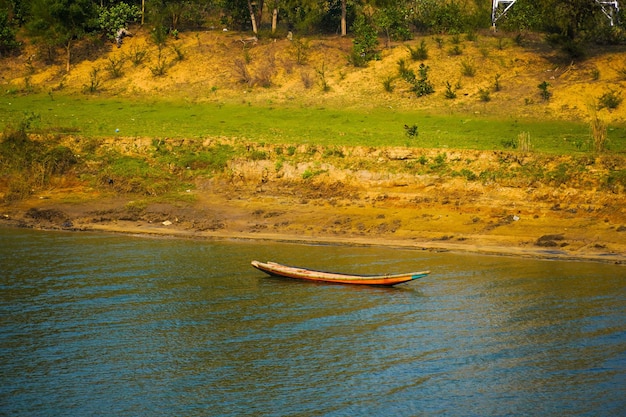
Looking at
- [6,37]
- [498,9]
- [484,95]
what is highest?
[498,9]

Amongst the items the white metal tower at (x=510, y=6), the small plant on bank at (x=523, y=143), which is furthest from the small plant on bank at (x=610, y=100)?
the small plant on bank at (x=523, y=143)

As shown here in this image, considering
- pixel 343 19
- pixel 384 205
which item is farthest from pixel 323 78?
pixel 384 205

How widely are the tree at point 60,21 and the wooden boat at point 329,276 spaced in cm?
2715

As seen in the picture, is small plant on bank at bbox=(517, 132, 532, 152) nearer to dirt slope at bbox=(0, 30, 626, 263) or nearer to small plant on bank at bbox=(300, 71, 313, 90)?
dirt slope at bbox=(0, 30, 626, 263)

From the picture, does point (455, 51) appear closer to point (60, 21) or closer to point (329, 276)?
point (60, 21)

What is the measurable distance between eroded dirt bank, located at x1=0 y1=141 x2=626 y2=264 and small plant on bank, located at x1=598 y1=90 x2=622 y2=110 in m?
7.03

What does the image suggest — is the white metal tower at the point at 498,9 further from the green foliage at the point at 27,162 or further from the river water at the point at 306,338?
the river water at the point at 306,338

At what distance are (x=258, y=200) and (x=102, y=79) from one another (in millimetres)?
18142

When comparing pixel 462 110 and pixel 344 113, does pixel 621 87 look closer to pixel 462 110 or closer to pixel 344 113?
pixel 462 110

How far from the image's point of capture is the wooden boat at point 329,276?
64.3ft

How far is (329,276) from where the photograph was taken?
20172mm

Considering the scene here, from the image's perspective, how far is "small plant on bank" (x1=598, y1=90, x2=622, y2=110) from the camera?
33.2 meters

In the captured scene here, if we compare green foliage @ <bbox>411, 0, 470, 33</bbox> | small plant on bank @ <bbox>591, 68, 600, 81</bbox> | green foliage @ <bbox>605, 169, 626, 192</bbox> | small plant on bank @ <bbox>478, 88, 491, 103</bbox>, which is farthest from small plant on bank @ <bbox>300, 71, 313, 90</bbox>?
green foliage @ <bbox>605, 169, 626, 192</bbox>

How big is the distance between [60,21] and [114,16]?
9.31 feet
